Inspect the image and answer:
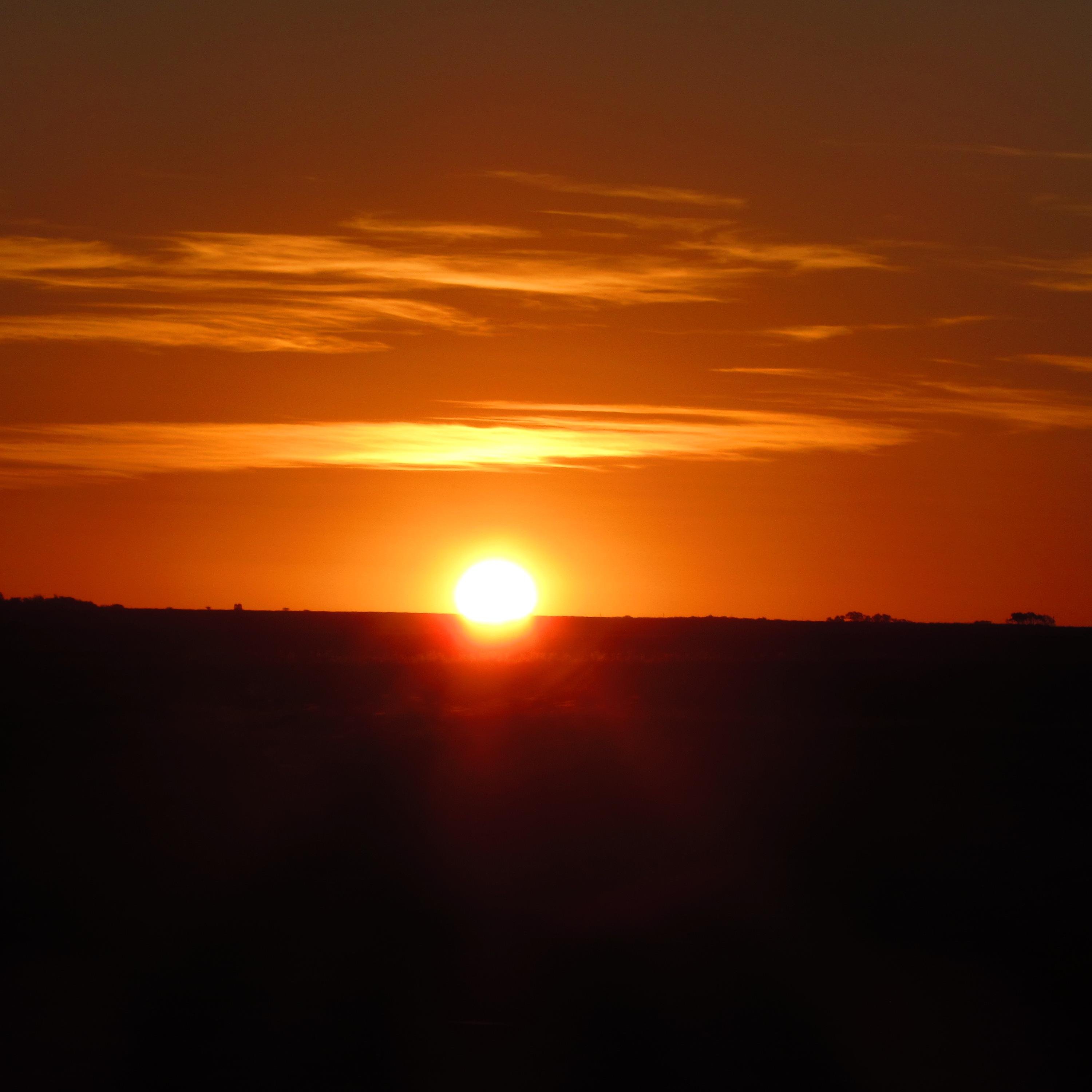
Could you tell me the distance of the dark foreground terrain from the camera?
1006 centimetres

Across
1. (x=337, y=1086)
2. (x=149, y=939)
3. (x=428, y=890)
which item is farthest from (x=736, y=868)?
(x=337, y=1086)

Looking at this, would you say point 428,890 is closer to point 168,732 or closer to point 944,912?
point 944,912

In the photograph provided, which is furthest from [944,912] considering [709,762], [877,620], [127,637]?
[877,620]

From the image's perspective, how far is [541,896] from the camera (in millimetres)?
15891

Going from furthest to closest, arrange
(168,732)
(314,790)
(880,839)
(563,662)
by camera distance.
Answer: (563,662) < (168,732) < (314,790) < (880,839)

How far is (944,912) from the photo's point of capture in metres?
15.1

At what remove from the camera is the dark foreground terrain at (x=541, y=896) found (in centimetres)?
1006

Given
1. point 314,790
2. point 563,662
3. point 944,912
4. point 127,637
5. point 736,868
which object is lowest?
point 944,912

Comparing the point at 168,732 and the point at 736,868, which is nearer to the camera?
the point at 736,868

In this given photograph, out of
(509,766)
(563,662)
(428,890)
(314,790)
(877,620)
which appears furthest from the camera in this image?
(877,620)

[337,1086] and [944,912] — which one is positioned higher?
[944,912]

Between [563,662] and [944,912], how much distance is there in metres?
44.8

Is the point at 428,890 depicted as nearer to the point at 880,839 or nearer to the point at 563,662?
the point at 880,839

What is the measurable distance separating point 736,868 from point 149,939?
7.13 m
